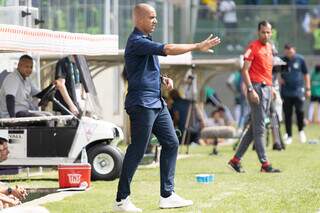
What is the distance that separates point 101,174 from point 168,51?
4.50m

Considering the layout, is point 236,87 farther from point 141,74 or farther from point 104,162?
point 141,74

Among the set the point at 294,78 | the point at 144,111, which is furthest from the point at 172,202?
the point at 294,78

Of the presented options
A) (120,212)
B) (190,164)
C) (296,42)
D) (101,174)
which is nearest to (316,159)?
(190,164)

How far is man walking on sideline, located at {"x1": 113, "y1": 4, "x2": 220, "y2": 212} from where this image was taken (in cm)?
1076

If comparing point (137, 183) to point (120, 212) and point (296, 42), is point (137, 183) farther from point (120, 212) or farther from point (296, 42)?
point (296, 42)

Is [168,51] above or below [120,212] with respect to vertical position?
above

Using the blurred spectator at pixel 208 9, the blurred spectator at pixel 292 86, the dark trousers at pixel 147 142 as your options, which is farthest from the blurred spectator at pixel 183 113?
the blurred spectator at pixel 208 9

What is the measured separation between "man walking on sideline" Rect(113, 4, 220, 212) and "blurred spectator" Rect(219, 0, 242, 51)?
73.5ft

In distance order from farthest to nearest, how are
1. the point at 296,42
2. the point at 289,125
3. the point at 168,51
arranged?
the point at 296,42 < the point at 289,125 < the point at 168,51

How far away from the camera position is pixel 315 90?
32.5 metres

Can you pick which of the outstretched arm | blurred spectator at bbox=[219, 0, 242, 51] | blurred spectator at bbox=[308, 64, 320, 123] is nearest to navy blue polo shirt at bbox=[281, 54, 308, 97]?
blurred spectator at bbox=[308, 64, 320, 123]

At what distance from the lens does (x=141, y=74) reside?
10859 millimetres

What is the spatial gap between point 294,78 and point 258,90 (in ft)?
25.8

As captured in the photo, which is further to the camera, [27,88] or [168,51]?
[27,88]
